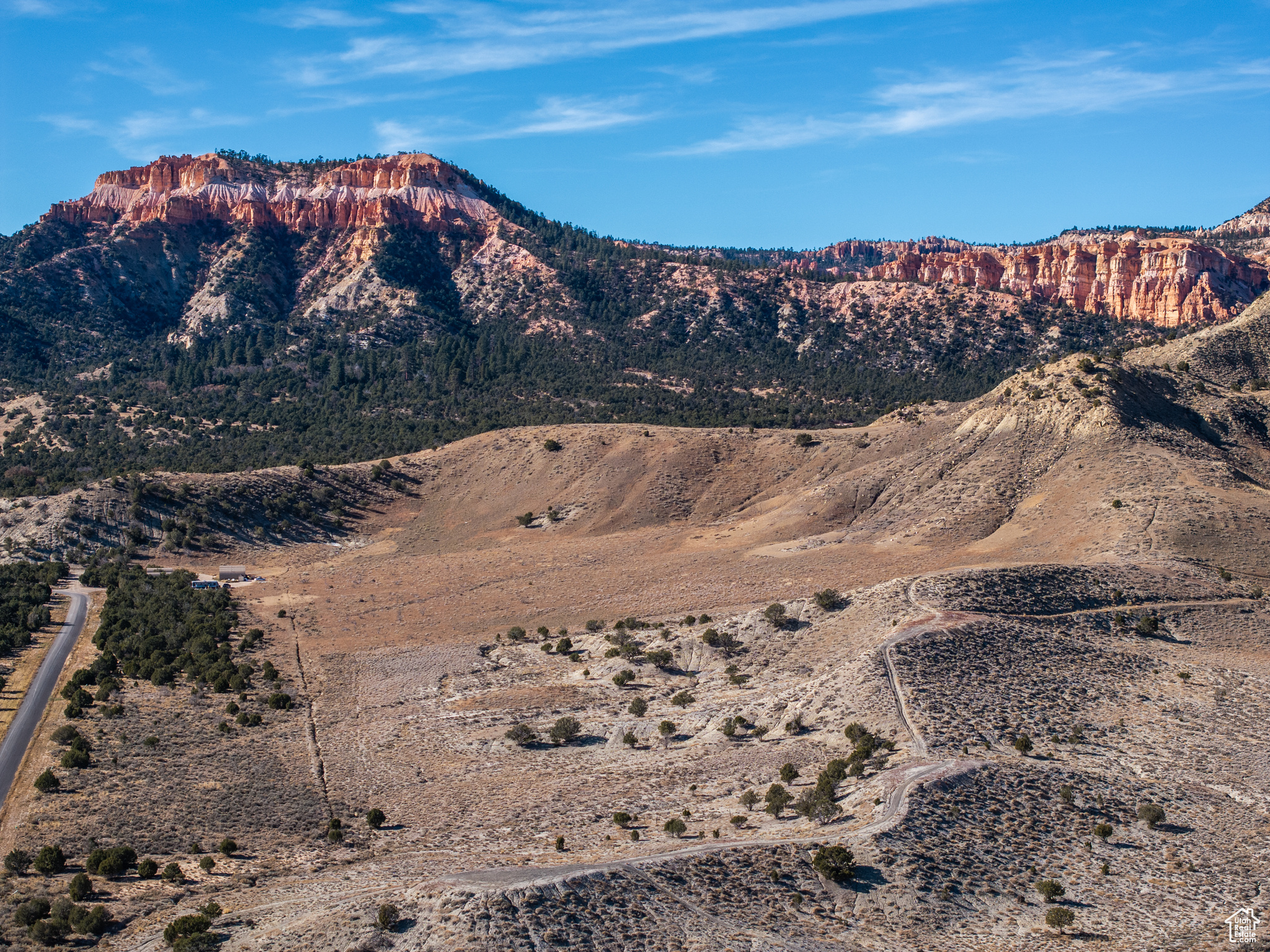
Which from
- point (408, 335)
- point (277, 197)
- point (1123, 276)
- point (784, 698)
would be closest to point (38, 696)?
point (784, 698)

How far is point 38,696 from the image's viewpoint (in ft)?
148

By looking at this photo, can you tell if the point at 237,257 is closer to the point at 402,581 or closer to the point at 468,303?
the point at 468,303

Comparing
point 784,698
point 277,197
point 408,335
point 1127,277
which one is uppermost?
point 277,197

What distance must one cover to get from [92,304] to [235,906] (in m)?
142

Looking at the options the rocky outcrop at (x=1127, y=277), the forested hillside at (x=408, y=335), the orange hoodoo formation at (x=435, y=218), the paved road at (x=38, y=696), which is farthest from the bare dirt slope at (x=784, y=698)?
the orange hoodoo formation at (x=435, y=218)

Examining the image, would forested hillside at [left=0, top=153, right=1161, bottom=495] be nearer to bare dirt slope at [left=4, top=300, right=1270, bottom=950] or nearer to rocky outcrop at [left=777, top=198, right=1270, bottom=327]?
rocky outcrop at [left=777, top=198, right=1270, bottom=327]

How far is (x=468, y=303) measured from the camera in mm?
152125

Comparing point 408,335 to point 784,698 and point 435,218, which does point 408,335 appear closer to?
point 435,218

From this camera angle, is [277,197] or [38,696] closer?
[38,696]

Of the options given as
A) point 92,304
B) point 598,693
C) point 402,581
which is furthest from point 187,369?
point 598,693
